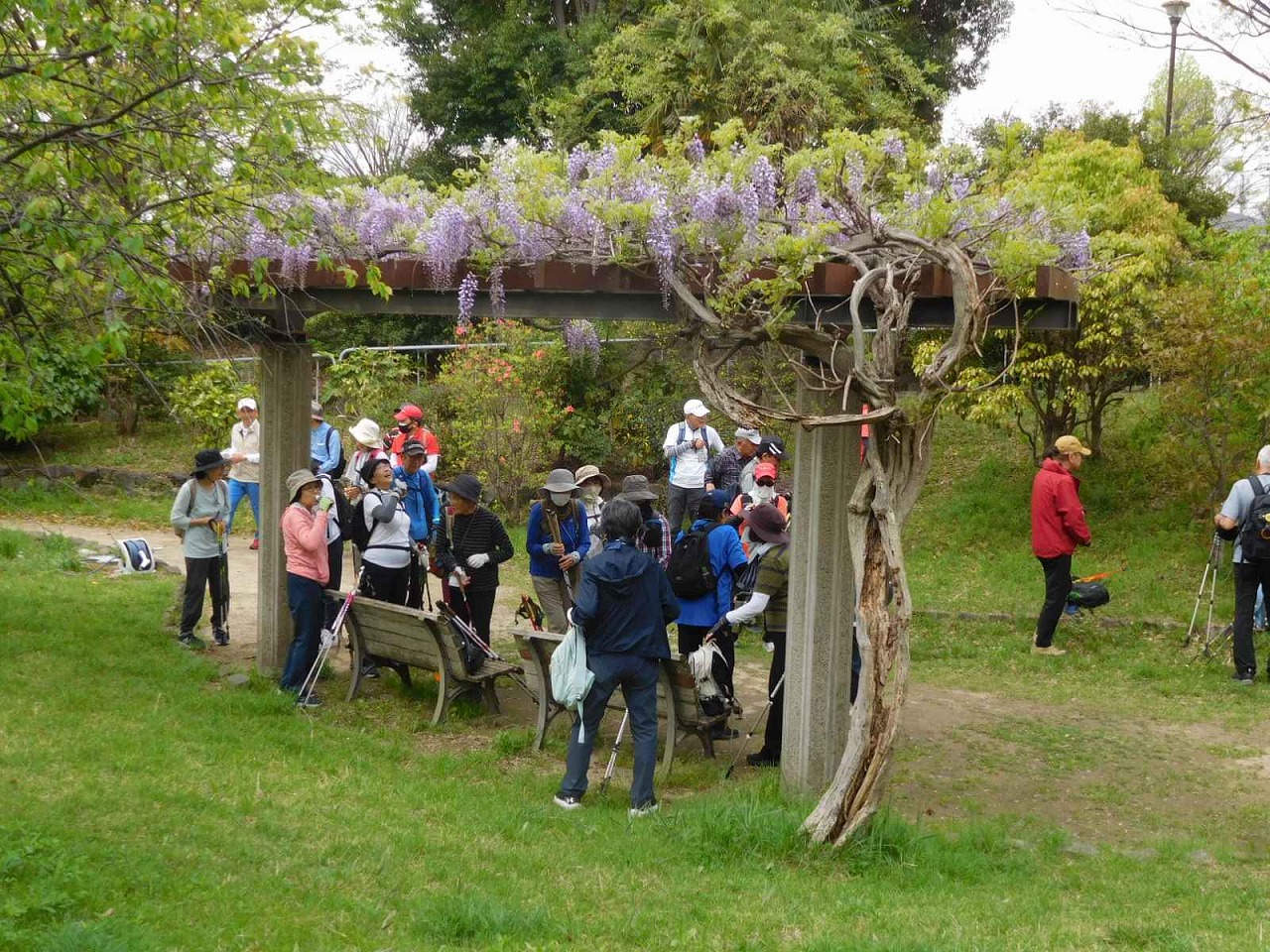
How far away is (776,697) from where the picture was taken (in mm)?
8344

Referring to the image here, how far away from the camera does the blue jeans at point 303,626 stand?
9289mm

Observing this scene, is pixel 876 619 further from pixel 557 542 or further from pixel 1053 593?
pixel 1053 593

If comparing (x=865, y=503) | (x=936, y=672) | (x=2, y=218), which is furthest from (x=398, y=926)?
(x=936, y=672)

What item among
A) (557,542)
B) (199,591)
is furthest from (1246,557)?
(199,591)

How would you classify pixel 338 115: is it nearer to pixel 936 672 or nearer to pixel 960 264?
pixel 960 264

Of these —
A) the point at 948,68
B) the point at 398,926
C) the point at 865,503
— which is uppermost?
the point at 948,68

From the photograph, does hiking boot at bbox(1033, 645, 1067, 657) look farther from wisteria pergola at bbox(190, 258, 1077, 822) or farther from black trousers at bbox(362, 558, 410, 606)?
black trousers at bbox(362, 558, 410, 606)

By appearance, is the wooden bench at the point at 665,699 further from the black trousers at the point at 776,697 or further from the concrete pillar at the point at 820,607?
the concrete pillar at the point at 820,607

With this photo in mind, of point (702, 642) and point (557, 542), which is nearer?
point (702, 642)

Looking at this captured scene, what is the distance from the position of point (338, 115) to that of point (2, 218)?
2.42 metres

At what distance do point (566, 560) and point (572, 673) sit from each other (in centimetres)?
260

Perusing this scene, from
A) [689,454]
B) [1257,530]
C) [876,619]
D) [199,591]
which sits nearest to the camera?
[876,619]

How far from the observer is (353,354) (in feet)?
67.8

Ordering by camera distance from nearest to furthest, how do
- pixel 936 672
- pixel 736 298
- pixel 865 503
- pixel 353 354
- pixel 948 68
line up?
pixel 865 503 < pixel 736 298 < pixel 936 672 < pixel 353 354 < pixel 948 68
